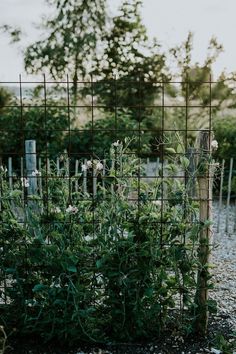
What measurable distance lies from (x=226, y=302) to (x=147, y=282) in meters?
1.19

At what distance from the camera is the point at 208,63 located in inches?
492

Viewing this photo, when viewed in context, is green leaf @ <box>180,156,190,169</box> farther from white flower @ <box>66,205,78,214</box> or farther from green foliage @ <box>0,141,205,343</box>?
white flower @ <box>66,205,78,214</box>

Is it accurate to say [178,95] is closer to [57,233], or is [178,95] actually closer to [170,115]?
[170,115]

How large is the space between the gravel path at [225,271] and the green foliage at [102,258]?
338 millimetres

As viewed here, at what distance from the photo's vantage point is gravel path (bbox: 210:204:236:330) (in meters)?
4.28

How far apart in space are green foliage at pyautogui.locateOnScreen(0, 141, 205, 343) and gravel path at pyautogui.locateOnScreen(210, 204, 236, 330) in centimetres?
34

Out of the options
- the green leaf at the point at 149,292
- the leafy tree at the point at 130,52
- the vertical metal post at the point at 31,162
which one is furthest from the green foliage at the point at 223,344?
the leafy tree at the point at 130,52

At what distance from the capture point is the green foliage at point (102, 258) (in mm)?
3432

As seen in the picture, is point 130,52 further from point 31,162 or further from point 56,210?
point 56,210

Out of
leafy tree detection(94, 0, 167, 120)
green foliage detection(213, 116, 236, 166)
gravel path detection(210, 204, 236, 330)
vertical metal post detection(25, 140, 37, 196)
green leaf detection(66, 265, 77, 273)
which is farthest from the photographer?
leafy tree detection(94, 0, 167, 120)

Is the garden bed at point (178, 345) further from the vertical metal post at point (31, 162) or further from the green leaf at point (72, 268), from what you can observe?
the vertical metal post at point (31, 162)

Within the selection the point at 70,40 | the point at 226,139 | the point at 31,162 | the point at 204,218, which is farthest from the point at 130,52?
the point at 204,218

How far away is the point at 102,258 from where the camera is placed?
11.2ft

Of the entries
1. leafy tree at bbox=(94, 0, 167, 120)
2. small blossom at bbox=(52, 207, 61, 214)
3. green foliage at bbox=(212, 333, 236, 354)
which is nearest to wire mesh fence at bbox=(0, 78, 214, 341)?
small blossom at bbox=(52, 207, 61, 214)
